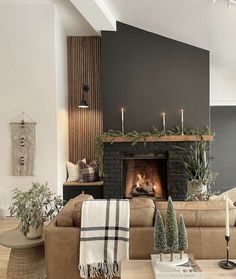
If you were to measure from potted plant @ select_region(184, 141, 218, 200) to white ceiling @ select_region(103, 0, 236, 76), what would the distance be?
5.32 ft

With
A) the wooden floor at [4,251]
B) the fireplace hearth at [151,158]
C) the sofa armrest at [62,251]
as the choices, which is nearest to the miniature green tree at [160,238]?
the sofa armrest at [62,251]

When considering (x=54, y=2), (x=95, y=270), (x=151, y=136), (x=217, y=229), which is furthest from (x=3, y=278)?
(x=54, y=2)

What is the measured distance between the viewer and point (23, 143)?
5.03 metres

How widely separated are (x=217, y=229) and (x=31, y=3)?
446 centimetres

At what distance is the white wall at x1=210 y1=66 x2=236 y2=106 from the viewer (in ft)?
20.5

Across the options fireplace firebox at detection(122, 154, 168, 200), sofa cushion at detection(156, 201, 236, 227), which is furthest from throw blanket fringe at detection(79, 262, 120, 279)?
fireplace firebox at detection(122, 154, 168, 200)

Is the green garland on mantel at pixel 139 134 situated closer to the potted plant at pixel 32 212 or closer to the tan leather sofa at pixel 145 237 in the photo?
the potted plant at pixel 32 212

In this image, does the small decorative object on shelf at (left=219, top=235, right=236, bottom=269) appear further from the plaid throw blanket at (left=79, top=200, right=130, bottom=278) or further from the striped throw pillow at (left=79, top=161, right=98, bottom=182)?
the striped throw pillow at (left=79, top=161, right=98, bottom=182)

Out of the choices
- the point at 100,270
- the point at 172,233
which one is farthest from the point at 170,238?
the point at 100,270

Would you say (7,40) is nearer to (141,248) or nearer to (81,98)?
(81,98)

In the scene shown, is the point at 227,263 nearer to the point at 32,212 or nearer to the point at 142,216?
the point at 142,216

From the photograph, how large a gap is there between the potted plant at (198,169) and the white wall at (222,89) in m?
1.56

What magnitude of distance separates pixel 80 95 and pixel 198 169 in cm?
264

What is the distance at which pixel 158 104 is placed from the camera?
5.40 m
